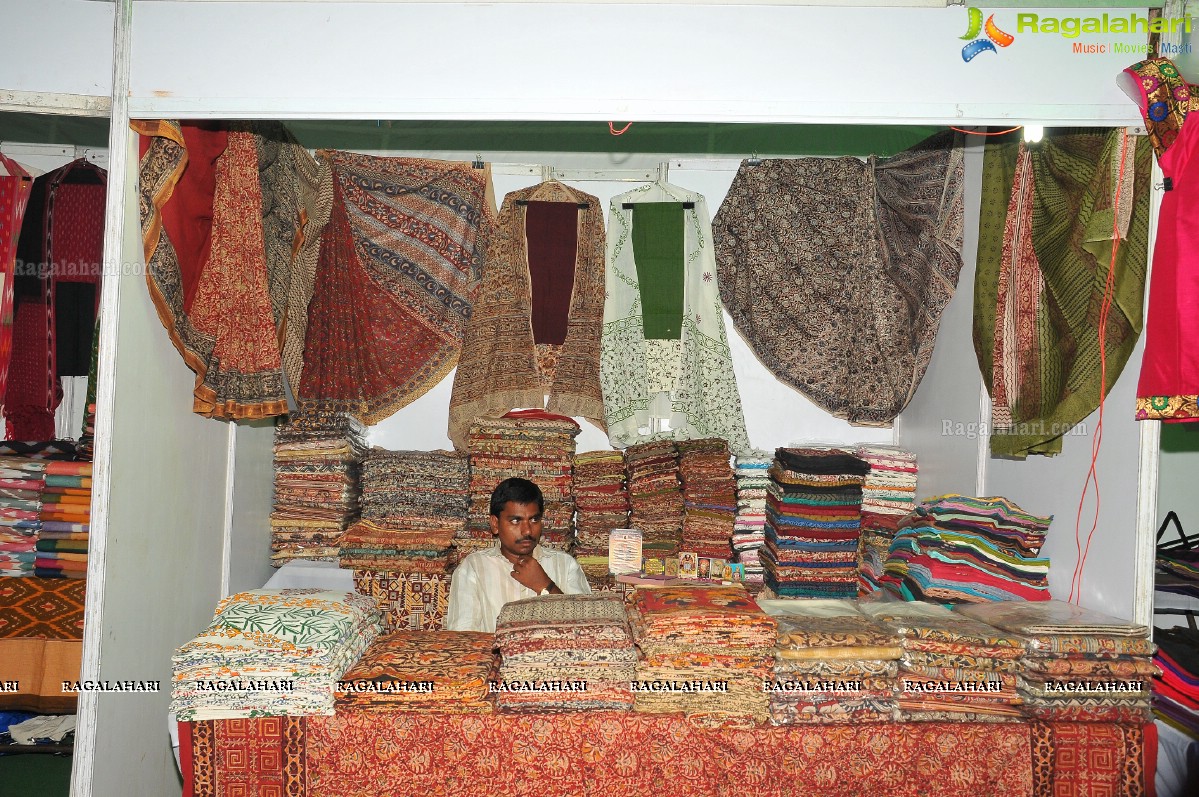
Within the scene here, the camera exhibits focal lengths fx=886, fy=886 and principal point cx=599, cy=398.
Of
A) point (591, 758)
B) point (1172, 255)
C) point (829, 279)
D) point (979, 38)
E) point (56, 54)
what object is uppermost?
point (979, 38)

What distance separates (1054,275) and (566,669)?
2.21 m

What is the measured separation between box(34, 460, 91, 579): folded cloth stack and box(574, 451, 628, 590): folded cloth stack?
2.15 metres

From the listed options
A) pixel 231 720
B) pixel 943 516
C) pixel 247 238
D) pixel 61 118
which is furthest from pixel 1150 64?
pixel 61 118

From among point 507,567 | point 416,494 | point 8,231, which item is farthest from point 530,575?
point 8,231

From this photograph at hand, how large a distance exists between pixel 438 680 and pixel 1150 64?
2773mm

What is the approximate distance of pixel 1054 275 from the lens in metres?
3.18

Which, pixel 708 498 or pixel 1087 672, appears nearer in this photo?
pixel 1087 672

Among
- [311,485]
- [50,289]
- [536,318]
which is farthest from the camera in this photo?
[536,318]

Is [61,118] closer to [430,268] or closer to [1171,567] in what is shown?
[430,268]

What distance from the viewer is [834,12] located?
105 inches

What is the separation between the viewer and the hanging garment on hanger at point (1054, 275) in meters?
2.84

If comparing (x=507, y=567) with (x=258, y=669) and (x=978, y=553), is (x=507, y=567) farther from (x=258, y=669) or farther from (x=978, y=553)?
(x=978, y=553)

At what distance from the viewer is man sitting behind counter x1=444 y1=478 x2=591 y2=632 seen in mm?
3551

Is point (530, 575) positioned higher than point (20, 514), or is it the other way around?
point (20, 514)
